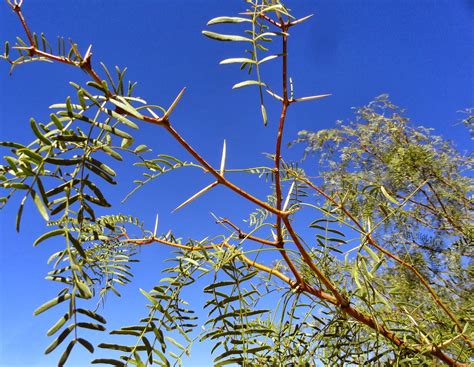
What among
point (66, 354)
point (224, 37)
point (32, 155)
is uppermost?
point (224, 37)

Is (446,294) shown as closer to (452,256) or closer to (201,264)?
(452,256)

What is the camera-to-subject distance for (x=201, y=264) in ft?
1.44

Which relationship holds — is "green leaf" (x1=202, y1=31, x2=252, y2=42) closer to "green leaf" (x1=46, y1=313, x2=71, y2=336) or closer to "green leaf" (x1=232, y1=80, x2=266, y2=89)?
"green leaf" (x1=232, y1=80, x2=266, y2=89)

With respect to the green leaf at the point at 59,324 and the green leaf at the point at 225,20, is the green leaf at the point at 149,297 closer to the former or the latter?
the green leaf at the point at 59,324

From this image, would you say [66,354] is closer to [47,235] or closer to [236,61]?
[47,235]

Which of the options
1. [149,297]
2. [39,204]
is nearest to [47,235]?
[39,204]

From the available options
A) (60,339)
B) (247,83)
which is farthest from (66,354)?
(247,83)

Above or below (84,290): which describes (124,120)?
above

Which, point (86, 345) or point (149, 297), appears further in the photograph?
point (149, 297)

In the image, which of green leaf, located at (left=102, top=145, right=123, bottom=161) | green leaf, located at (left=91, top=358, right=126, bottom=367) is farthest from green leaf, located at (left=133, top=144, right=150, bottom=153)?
green leaf, located at (left=91, top=358, right=126, bottom=367)

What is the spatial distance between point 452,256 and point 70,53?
4.27ft

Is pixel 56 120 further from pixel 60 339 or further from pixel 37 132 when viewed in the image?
pixel 60 339

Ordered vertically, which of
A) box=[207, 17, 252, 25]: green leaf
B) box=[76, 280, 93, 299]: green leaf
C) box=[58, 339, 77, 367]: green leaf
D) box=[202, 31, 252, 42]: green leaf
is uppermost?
box=[207, 17, 252, 25]: green leaf

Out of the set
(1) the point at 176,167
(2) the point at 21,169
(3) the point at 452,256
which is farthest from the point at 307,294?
(3) the point at 452,256
